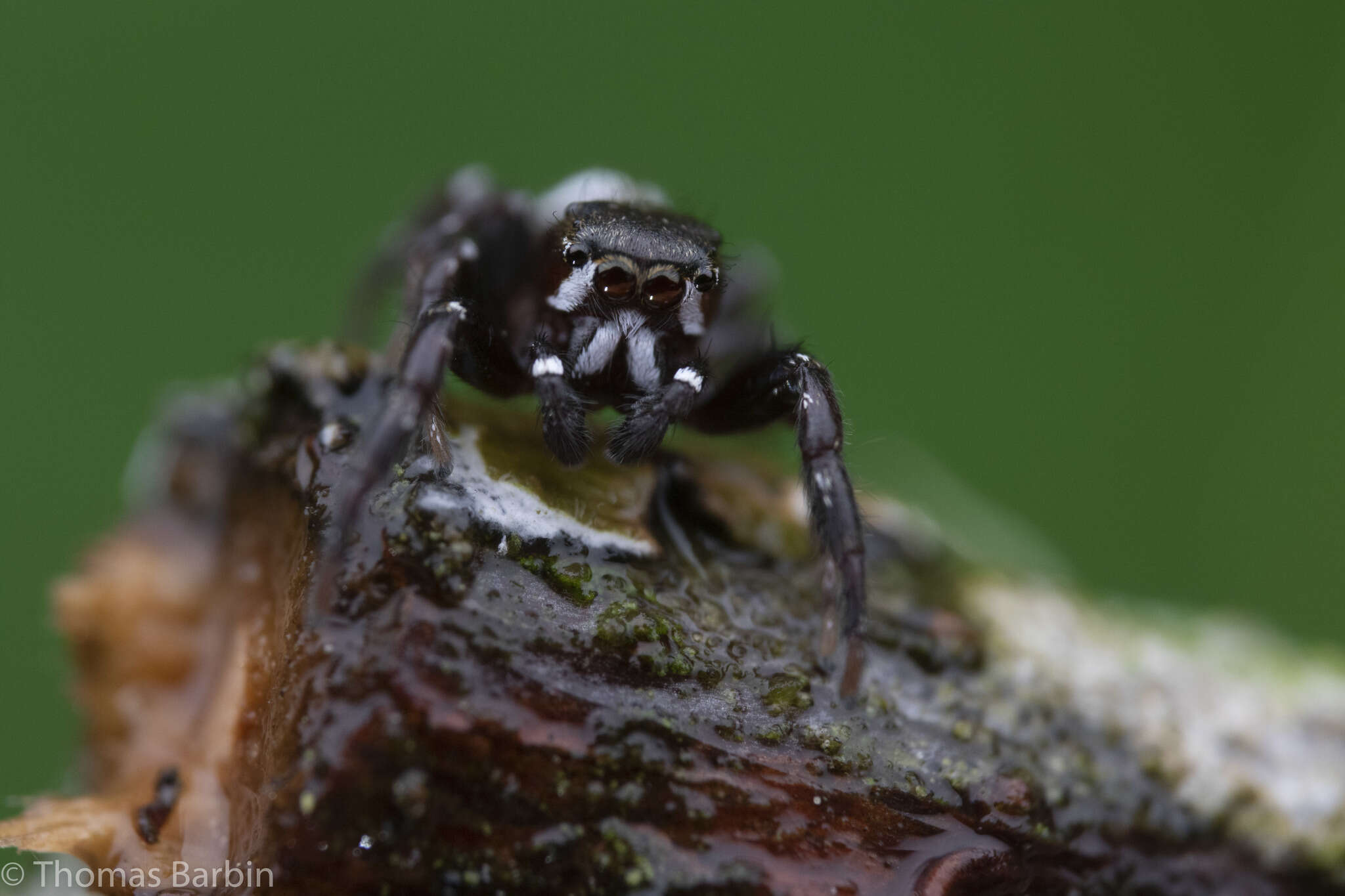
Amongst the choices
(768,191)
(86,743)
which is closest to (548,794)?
(86,743)

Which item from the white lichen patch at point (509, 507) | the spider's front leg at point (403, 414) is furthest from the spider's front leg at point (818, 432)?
the spider's front leg at point (403, 414)

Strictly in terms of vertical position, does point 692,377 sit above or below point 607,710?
above

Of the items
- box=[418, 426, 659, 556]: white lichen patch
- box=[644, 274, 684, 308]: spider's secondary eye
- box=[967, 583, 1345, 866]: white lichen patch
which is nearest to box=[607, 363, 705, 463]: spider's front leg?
box=[644, 274, 684, 308]: spider's secondary eye

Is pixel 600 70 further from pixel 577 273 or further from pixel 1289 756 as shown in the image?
pixel 1289 756

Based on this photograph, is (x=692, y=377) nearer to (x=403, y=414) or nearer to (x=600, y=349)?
(x=600, y=349)

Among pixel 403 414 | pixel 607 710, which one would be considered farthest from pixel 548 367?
pixel 607 710

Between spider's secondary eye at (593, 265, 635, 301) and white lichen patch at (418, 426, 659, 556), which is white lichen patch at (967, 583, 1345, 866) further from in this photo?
spider's secondary eye at (593, 265, 635, 301)
